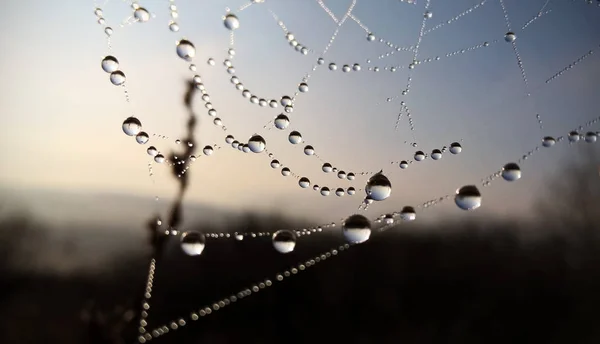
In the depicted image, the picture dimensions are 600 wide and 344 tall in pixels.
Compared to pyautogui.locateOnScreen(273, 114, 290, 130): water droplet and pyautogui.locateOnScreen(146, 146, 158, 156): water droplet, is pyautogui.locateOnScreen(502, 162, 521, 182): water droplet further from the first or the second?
pyautogui.locateOnScreen(146, 146, 158, 156): water droplet

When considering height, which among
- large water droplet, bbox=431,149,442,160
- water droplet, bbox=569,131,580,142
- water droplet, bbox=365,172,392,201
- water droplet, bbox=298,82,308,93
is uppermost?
water droplet, bbox=298,82,308,93

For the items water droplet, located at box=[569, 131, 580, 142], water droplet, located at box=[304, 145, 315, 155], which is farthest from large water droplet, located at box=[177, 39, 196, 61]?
water droplet, located at box=[569, 131, 580, 142]

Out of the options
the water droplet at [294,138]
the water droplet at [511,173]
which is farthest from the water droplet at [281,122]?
the water droplet at [511,173]

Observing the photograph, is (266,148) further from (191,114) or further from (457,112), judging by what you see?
(457,112)

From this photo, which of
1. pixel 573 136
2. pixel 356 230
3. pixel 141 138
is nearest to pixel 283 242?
pixel 356 230

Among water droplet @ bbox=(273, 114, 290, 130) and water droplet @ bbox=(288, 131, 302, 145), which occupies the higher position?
water droplet @ bbox=(273, 114, 290, 130)

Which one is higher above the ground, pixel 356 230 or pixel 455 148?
pixel 455 148

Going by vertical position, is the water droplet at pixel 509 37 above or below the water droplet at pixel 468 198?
above

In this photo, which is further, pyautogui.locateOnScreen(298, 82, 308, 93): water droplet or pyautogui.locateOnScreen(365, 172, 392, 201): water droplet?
pyautogui.locateOnScreen(298, 82, 308, 93): water droplet

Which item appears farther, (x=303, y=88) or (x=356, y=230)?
(x=303, y=88)

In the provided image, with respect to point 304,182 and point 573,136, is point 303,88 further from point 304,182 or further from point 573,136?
point 573,136

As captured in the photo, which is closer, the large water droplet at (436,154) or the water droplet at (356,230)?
the water droplet at (356,230)

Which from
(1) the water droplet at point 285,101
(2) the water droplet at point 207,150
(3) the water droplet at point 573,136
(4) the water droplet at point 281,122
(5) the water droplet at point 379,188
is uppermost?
(1) the water droplet at point 285,101

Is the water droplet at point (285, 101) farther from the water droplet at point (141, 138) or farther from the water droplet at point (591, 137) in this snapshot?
the water droplet at point (591, 137)
